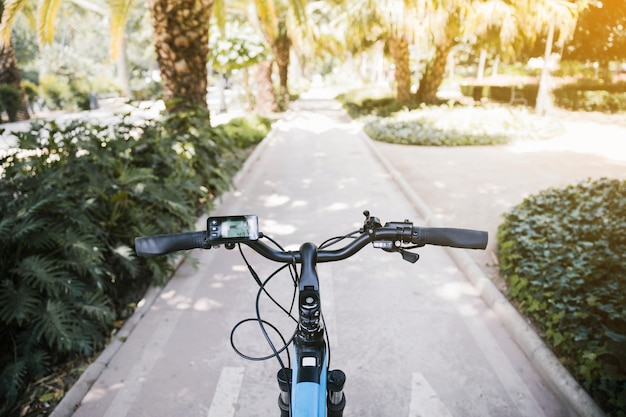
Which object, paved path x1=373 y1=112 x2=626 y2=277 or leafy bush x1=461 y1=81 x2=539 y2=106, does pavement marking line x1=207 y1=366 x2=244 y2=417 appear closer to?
paved path x1=373 y1=112 x2=626 y2=277

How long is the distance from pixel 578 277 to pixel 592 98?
72.2 ft

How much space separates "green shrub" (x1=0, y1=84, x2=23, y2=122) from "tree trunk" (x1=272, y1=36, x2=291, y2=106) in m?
13.8

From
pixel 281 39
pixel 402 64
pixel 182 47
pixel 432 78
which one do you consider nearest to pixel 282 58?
pixel 281 39

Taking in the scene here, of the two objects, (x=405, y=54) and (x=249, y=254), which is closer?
(x=249, y=254)

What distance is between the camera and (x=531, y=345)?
3596 millimetres

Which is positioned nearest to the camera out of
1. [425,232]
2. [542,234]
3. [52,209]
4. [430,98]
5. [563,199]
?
[425,232]

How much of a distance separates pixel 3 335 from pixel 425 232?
351cm

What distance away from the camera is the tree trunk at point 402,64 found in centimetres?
2017

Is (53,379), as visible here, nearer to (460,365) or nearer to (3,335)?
(3,335)

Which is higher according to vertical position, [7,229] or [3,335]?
[7,229]

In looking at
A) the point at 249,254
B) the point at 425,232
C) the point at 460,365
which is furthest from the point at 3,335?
the point at 460,365

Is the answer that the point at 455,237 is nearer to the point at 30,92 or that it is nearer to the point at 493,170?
the point at 493,170

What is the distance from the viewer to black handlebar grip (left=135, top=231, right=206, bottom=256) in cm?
176

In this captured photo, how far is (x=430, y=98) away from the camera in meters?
21.8
